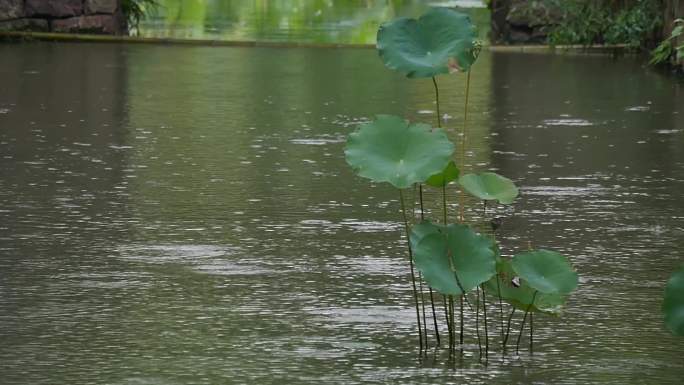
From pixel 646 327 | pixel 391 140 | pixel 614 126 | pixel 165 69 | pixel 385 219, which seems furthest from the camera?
pixel 165 69

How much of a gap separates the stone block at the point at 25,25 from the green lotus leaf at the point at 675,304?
1590 centimetres

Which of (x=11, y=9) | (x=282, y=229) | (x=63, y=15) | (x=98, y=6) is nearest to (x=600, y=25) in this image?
(x=98, y=6)

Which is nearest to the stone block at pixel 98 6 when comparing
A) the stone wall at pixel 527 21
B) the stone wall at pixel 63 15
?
the stone wall at pixel 63 15

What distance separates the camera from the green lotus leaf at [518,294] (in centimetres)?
477

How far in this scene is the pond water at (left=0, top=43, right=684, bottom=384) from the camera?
4.84 m

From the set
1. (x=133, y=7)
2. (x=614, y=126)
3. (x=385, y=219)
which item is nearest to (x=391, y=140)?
(x=385, y=219)

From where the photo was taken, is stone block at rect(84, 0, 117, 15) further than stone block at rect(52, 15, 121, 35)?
Yes

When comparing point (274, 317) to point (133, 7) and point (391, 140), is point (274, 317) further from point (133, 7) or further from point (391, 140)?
point (133, 7)

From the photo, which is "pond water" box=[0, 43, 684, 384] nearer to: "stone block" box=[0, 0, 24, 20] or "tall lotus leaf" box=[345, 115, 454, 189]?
"tall lotus leaf" box=[345, 115, 454, 189]

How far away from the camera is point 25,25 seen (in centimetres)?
1983

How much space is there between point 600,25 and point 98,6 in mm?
6577

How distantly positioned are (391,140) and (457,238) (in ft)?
1.25

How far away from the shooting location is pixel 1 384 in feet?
14.8

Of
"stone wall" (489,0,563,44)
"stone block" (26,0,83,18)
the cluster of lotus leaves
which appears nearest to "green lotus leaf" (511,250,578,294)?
the cluster of lotus leaves
